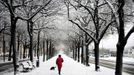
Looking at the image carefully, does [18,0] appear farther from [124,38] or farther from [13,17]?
[124,38]

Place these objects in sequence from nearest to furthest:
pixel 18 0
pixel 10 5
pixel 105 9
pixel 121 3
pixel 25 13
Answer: pixel 121 3 → pixel 10 5 → pixel 18 0 → pixel 25 13 → pixel 105 9

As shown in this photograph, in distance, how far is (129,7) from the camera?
22.9 metres

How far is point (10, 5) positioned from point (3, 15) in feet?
50.9

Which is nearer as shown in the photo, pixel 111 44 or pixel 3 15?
pixel 3 15

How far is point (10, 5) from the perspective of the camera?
19.2 meters

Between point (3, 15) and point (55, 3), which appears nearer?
point (55, 3)

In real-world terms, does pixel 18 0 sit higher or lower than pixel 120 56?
higher

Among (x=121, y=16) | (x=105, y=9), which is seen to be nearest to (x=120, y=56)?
(x=121, y=16)

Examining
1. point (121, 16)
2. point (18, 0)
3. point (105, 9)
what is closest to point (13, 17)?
point (18, 0)

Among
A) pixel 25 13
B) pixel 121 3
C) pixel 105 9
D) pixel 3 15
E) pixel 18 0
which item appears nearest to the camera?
pixel 121 3

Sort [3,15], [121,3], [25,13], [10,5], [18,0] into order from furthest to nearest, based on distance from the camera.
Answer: [3,15]
[25,13]
[18,0]
[10,5]
[121,3]

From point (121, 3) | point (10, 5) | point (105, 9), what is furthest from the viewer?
point (105, 9)

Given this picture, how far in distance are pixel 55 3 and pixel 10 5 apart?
539cm

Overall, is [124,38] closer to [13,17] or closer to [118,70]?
[118,70]
